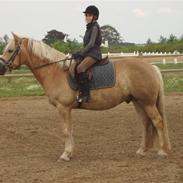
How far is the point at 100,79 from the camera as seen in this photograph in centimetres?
760

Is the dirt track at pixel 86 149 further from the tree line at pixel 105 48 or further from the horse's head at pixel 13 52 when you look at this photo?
the tree line at pixel 105 48

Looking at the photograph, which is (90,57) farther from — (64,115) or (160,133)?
(160,133)

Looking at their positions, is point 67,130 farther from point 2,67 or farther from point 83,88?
point 2,67

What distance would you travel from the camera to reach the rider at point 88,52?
294 inches

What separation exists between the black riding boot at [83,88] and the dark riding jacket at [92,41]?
0.33 meters

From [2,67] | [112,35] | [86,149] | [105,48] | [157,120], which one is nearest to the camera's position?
[2,67]

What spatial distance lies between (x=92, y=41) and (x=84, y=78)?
A: 59 centimetres

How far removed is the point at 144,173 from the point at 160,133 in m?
1.40

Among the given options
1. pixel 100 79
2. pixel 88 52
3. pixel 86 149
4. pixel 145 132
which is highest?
pixel 88 52

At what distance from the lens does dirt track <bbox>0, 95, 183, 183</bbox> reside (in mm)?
6383

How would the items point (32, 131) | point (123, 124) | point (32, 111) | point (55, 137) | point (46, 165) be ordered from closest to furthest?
1. point (46, 165)
2. point (55, 137)
3. point (32, 131)
4. point (123, 124)
5. point (32, 111)

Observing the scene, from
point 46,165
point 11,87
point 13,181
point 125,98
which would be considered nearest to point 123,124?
point 125,98

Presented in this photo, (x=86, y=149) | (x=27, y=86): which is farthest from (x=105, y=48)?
(x=86, y=149)

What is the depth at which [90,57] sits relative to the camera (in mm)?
7484
